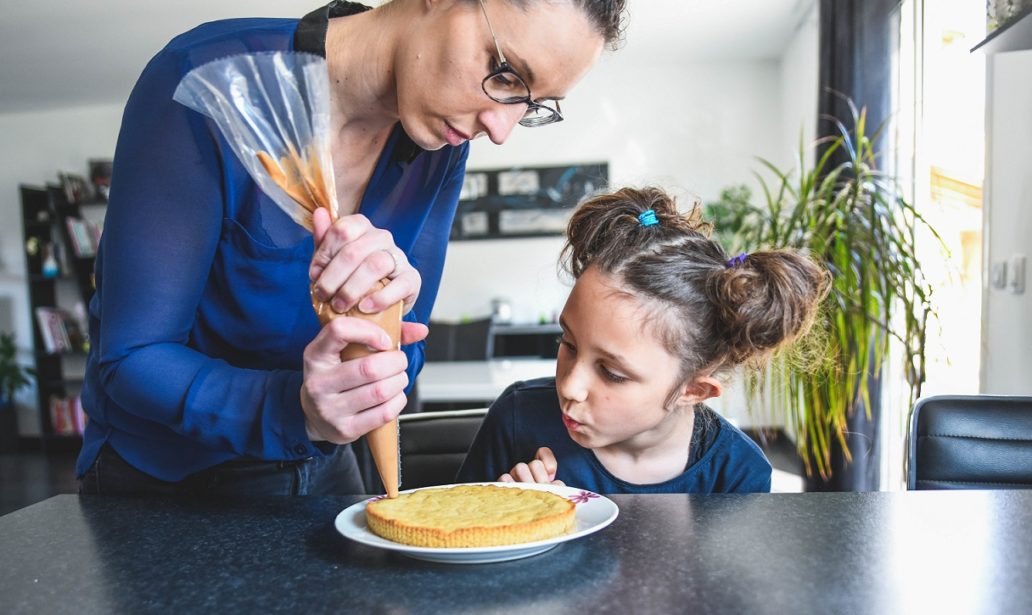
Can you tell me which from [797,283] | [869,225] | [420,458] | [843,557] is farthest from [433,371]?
[843,557]

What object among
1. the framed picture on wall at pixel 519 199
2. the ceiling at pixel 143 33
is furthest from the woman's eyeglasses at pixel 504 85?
the framed picture on wall at pixel 519 199

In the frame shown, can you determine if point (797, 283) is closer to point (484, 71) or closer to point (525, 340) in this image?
point (484, 71)

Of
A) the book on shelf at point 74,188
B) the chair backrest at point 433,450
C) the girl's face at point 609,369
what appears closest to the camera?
the girl's face at point 609,369

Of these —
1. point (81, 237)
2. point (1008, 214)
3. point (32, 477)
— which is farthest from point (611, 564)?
point (81, 237)

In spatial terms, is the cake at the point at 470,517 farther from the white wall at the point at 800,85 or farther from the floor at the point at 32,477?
the floor at the point at 32,477

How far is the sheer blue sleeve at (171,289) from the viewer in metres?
0.88

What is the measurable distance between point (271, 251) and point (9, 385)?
7340 millimetres

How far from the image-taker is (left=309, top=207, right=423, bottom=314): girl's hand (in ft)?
2.45

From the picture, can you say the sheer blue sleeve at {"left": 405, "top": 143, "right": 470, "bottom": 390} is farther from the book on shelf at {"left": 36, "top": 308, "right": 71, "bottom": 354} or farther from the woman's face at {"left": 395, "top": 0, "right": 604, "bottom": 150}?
the book on shelf at {"left": 36, "top": 308, "right": 71, "bottom": 354}

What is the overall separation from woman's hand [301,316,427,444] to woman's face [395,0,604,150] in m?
0.32

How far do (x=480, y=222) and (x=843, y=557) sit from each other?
21.7ft

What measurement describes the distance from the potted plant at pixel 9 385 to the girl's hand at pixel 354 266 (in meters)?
7.60

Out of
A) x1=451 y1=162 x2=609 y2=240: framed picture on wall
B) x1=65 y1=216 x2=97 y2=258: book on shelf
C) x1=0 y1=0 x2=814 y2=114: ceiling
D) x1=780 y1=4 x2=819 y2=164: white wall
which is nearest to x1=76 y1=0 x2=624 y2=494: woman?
x1=0 y1=0 x2=814 y2=114: ceiling

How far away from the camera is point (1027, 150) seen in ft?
8.13
